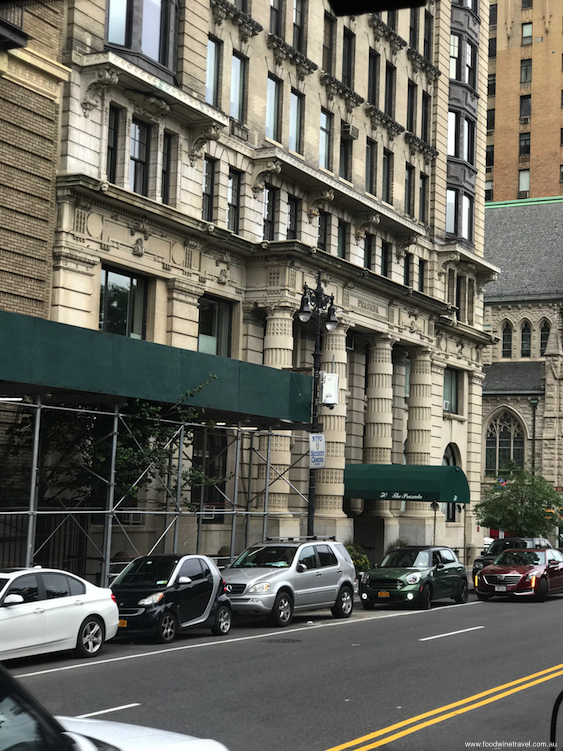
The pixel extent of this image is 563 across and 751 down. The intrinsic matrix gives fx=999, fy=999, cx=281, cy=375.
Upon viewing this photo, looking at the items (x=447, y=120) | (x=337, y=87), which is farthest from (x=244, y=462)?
(x=447, y=120)

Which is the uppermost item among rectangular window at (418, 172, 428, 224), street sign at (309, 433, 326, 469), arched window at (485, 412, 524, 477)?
rectangular window at (418, 172, 428, 224)

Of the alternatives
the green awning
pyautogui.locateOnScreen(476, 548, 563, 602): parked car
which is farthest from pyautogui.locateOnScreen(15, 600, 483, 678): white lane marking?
the green awning

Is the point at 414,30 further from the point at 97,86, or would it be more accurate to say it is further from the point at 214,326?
the point at 97,86

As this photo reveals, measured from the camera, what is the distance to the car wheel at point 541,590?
29.0 meters

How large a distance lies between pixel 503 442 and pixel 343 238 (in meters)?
42.2

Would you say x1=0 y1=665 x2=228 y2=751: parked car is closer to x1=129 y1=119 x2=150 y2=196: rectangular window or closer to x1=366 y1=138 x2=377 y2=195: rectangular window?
x1=129 y1=119 x2=150 y2=196: rectangular window

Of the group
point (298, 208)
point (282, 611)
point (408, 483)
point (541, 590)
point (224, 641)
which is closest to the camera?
point (224, 641)

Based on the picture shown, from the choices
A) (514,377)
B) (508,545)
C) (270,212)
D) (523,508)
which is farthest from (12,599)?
(514,377)

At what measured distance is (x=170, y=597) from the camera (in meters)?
18.1

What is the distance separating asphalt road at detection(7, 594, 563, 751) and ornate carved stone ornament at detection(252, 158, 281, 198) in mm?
16581

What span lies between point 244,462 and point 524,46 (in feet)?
218

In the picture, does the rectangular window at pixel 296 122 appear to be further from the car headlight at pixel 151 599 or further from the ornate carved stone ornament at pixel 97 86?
the car headlight at pixel 151 599

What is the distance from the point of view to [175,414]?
24.0 meters

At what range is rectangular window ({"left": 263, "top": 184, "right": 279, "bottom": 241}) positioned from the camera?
111 feet
